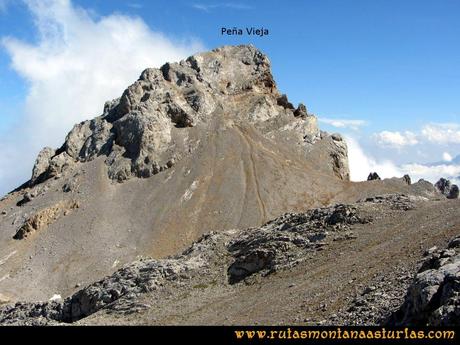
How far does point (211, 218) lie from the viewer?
352 ft

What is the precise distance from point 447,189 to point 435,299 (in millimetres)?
107759

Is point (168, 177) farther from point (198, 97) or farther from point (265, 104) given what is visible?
point (265, 104)

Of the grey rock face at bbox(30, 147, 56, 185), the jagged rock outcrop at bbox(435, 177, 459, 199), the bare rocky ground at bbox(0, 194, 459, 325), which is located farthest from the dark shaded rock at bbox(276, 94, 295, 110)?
the bare rocky ground at bbox(0, 194, 459, 325)

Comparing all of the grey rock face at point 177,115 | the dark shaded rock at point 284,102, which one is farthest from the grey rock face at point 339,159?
the dark shaded rock at point 284,102

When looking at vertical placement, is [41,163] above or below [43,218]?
above

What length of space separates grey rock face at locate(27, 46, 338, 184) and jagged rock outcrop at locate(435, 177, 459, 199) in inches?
847

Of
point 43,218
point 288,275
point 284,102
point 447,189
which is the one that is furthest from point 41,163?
point 288,275

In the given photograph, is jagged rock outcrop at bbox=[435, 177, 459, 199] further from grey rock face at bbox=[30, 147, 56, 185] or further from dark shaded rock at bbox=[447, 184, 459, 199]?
grey rock face at bbox=[30, 147, 56, 185]

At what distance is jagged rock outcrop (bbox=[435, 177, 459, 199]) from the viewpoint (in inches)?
4776

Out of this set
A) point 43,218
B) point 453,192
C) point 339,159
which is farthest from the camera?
point 339,159

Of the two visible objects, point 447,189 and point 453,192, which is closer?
point 453,192

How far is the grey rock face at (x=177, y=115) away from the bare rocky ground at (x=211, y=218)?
357 mm

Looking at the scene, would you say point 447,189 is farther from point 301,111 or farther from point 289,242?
point 289,242

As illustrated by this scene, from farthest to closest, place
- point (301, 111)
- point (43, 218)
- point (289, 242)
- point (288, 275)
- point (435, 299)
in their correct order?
1. point (301, 111)
2. point (43, 218)
3. point (289, 242)
4. point (288, 275)
5. point (435, 299)
